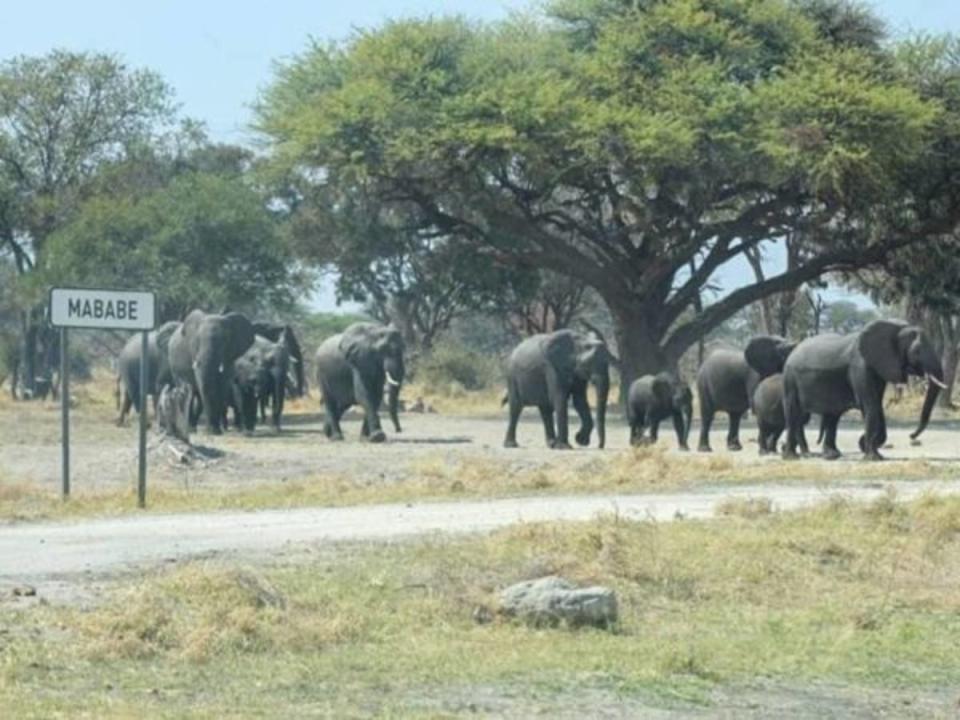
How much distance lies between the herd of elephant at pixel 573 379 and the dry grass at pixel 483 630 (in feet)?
49.1

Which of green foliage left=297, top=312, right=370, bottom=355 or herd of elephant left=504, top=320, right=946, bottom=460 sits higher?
green foliage left=297, top=312, right=370, bottom=355

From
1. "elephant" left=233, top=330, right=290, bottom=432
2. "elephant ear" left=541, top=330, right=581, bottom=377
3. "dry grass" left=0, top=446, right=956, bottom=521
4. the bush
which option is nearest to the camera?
"dry grass" left=0, top=446, right=956, bottom=521

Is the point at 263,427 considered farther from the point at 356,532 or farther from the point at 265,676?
the point at 265,676

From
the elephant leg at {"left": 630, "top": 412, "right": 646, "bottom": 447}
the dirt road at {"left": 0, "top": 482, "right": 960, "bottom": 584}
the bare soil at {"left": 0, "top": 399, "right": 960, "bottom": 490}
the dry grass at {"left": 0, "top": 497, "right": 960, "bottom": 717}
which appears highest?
the elephant leg at {"left": 630, "top": 412, "right": 646, "bottom": 447}

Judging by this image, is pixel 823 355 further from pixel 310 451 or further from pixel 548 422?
pixel 310 451

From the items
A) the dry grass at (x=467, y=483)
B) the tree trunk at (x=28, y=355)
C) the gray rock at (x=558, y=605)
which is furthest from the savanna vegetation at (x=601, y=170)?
the gray rock at (x=558, y=605)

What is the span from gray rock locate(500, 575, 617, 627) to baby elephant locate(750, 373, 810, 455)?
71.5 feet

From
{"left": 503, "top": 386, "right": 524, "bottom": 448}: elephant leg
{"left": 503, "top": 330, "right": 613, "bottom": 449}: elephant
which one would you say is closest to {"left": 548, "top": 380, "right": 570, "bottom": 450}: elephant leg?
{"left": 503, "top": 330, "right": 613, "bottom": 449}: elephant

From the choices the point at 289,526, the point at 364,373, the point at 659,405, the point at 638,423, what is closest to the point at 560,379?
the point at 638,423

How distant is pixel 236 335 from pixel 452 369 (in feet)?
99.2

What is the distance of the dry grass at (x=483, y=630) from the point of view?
13.2 m

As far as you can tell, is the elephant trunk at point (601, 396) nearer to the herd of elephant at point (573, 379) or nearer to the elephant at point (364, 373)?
the herd of elephant at point (573, 379)

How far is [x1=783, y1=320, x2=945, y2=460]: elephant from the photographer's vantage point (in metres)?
34.6

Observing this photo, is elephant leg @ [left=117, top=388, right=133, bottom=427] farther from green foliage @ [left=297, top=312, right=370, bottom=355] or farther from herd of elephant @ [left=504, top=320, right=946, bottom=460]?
green foliage @ [left=297, top=312, right=370, bottom=355]
